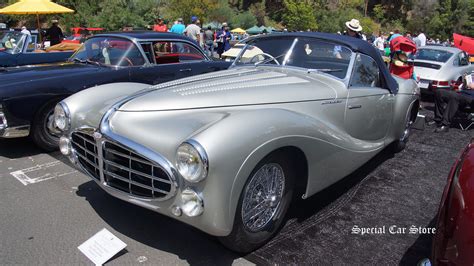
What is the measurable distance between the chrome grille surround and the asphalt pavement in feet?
1.68

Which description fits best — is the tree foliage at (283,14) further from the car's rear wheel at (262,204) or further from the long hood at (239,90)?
the car's rear wheel at (262,204)

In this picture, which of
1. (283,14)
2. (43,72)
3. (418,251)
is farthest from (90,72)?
(283,14)

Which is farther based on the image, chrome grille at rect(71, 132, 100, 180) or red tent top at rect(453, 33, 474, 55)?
red tent top at rect(453, 33, 474, 55)

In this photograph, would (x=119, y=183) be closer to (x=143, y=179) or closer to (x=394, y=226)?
(x=143, y=179)

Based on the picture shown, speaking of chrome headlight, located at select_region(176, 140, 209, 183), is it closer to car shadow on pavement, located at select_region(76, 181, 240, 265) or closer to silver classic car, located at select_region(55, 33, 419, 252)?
silver classic car, located at select_region(55, 33, 419, 252)

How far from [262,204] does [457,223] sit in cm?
139

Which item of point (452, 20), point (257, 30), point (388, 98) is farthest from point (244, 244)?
point (452, 20)

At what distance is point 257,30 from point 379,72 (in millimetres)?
40080

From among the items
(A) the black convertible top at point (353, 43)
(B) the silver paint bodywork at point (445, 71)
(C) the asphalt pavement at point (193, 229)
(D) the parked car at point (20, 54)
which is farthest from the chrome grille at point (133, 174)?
(B) the silver paint bodywork at point (445, 71)

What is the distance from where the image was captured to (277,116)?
9.30ft

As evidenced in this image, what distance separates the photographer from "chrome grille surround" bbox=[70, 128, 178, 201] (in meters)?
2.52

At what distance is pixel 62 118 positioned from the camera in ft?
11.2

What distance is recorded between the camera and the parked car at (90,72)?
4.64 m

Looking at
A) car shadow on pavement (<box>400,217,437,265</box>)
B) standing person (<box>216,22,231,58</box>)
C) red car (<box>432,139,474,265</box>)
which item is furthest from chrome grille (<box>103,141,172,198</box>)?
standing person (<box>216,22,231,58</box>)
